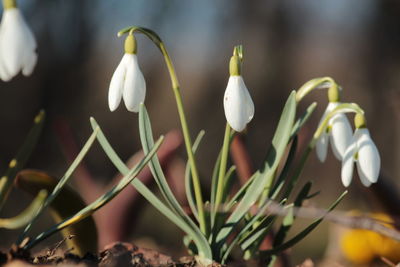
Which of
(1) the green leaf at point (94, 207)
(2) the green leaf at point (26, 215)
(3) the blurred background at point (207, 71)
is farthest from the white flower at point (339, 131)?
(3) the blurred background at point (207, 71)

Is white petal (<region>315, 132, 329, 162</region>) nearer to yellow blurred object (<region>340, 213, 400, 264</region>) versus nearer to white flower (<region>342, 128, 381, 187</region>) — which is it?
white flower (<region>342, 128, 381, 187</region>)

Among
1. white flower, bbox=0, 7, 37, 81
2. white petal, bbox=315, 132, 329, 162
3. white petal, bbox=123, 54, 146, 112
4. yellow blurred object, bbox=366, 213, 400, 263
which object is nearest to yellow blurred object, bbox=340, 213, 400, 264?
yellow blurred object, bbox=366, 213, 400, 263

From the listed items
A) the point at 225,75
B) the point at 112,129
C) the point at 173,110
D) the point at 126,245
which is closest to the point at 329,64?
the point at 225,75

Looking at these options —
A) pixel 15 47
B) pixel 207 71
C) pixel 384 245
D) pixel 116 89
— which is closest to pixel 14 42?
pixel 15 47

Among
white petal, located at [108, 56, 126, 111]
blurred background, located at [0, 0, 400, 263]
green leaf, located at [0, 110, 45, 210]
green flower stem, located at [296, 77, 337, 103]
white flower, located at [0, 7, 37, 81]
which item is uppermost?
white flower, located at [0, 7, 37, 81]

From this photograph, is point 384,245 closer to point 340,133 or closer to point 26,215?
point 340,133

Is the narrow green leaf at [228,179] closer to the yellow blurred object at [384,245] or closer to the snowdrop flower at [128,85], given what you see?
the snowdrop flower at [128,85]
